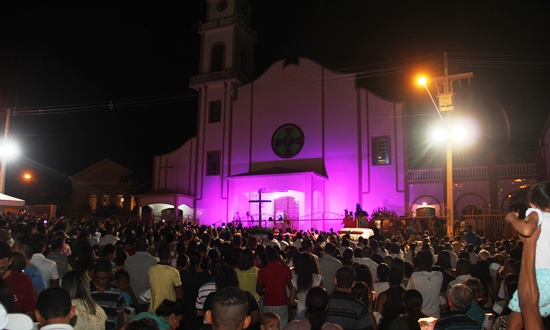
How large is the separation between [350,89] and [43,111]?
18.4 meters

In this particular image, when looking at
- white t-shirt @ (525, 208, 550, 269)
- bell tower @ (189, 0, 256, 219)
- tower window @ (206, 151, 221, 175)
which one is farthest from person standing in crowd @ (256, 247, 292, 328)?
tower window @ (206, 151, 221, 175)

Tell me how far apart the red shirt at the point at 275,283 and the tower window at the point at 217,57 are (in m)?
29.2

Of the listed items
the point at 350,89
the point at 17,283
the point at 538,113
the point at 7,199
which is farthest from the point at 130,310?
the point at 538,113

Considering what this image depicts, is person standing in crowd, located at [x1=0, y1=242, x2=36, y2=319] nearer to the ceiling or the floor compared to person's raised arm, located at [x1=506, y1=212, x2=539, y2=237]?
nearer to the floor

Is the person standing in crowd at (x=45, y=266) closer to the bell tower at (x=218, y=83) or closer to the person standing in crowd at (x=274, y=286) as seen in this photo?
the person standing in crowd at (x=274, y=286)

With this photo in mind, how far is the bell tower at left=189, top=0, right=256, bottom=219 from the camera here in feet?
105

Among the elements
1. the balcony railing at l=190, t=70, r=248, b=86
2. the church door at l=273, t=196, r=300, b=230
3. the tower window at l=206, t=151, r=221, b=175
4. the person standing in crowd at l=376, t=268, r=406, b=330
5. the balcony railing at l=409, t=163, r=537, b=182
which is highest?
the balcony railing at l=190, t=70, r=248, b=86

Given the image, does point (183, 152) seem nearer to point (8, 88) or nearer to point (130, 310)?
point (8, 88)

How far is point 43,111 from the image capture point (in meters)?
27.1

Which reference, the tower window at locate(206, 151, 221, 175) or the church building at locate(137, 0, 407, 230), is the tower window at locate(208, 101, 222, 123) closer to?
the church building at locate(137, 0, 407, 230)

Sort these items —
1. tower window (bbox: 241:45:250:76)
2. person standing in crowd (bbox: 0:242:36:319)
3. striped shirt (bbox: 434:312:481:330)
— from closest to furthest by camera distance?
1. striped shirt (bbox: 434:312:481:330)
2. person standing in crowd (bbox: 0:242:36:319)
3. tower window (bbox: 241:45:250:76)

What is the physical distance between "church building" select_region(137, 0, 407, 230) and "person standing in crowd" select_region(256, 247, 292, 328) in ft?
61.5

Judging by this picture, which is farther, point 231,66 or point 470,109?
point 231,66

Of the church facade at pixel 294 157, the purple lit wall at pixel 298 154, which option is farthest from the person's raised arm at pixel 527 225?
the purple lit wall at pixel 298 154
